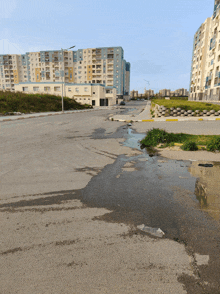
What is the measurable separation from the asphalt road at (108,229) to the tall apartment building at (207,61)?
4675cm

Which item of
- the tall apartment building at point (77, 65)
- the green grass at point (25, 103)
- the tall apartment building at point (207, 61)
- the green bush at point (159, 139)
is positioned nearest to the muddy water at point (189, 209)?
the green bush at point (159, 139)

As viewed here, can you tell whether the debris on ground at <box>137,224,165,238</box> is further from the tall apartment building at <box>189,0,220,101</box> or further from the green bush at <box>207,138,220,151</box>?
the tall apartment building at <box>189,0,220,101</box>

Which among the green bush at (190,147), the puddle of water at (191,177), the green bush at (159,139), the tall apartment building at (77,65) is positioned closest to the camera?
the puddle of water at (191,177)

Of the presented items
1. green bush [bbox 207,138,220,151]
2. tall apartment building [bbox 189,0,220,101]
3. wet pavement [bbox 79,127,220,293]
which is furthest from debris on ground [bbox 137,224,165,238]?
tall apartment building [bbox 189,0,220,101]

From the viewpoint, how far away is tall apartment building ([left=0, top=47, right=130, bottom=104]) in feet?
285

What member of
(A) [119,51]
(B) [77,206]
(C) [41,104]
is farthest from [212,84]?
(B) [77,206]

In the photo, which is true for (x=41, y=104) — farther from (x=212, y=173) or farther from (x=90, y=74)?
(x=90, y=74)

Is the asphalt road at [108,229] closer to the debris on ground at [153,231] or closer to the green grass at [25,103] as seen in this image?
the debris on ground at [153,231]

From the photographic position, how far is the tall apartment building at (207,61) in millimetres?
47719

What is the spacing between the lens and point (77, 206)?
3.53m

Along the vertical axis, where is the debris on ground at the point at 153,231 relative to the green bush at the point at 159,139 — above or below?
below

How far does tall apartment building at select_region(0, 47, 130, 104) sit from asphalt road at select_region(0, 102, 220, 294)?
258 ft

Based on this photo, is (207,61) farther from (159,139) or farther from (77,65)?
(159,139)

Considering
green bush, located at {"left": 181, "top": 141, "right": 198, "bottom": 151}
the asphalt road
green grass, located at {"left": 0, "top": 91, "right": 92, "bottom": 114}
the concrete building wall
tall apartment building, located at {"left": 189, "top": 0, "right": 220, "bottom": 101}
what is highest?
tall apartment building, located at {"left": 189, "top": 0, "right": 220, "bottom": 101}
